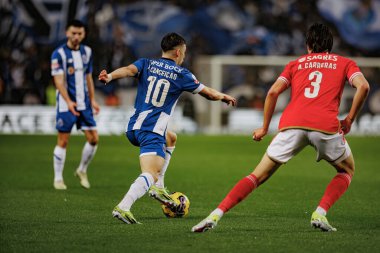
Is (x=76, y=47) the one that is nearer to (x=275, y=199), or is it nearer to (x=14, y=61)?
(x=275, y=199)

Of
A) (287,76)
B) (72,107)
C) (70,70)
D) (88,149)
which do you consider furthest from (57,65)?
(287,76)

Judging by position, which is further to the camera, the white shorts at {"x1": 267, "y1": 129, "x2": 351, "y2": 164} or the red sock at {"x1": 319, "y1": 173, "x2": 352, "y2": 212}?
the red sock at {"x1": 319, "y1": 173, "x2": 352, "y2": 212}

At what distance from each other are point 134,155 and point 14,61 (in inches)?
550

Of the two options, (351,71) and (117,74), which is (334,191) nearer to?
(351,71)

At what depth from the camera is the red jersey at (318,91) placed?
23.0ft

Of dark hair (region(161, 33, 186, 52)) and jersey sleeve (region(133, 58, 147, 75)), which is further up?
dark hair (region(161, 33, 186, 52))

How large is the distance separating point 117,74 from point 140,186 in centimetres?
110

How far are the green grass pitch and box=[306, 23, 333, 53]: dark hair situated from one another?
66.3 inches

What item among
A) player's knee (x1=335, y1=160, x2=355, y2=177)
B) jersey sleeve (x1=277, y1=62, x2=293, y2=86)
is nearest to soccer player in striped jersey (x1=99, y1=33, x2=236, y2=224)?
jersey sleeve (x1=277, y1=62, x2=293, y2=86)

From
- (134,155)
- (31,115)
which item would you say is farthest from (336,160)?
(31,115)

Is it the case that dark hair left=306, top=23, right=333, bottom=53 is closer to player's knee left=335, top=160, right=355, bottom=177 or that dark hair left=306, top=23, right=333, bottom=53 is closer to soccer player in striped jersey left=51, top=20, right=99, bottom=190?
player's knee left=335, top=160, right=355, bottom=177

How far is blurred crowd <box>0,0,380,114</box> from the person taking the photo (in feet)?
101

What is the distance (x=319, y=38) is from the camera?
23.7 feet

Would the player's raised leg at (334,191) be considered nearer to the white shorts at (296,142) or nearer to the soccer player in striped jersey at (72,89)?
the white shorts at (296,142)
